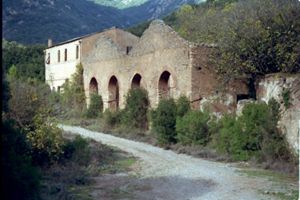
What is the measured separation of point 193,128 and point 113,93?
12.2 metres

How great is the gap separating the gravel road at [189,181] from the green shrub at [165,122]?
2.57 metres

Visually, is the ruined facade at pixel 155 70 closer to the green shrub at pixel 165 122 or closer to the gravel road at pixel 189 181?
the green shrub at pixel 165 122

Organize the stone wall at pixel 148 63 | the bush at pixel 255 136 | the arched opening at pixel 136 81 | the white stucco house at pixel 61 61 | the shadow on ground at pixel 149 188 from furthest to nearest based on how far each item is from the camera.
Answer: the white stucco house at pixel 61 61, the arched opening at pixel 136 81, the stone wall at pixel 148 63, the bush at pixel 255 136, the shadow on ground at pixel 149 188

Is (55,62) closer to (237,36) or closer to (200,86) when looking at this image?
(200,86)

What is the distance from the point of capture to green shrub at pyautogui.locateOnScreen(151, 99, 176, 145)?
19688mm

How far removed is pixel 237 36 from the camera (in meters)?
18.3

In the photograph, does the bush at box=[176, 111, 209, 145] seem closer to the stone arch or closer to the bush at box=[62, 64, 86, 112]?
the bush at box=[62, 64, 86, 112]

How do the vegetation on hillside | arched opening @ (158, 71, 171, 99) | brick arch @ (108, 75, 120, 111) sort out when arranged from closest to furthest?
arched opening @ (158, 71, 171, 99) < brick arch @ (108, 75, 120, 111) < the vegetation on hillside

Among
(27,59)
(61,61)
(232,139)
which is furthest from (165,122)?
(27,59)

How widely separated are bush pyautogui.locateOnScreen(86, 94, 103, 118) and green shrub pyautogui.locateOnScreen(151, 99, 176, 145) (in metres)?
9.90

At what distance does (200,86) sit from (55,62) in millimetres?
23763

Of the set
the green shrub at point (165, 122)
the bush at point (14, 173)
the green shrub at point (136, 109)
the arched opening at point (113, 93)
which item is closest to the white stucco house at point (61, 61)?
the arched opening at point (113, 93)

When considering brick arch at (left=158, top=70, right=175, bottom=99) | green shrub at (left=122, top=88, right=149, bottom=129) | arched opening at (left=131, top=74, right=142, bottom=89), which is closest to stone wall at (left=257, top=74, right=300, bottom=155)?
brick arch at (left=158, top=70, right=175, bottom=99)

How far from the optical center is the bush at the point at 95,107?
2973cm
